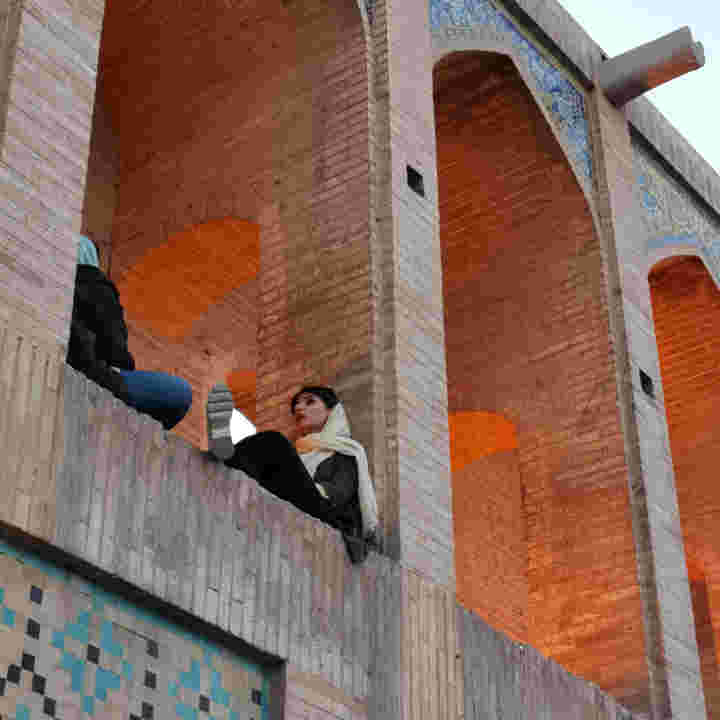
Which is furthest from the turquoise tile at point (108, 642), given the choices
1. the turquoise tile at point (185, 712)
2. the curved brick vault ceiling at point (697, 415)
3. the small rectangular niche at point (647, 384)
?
the curved brick vault ceiling at point (697, 415)

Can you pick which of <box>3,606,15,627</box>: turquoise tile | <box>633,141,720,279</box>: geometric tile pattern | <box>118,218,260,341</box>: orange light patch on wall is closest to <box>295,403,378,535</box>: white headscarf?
<box>3,606,15,627</box>: turquoise tile

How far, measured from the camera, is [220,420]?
16.3 feet

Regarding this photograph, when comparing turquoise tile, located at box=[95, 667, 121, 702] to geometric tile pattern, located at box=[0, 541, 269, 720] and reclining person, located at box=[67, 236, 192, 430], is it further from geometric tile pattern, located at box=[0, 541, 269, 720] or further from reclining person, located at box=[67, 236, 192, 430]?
reclining person, located at box=[67, 236, 192, 430]

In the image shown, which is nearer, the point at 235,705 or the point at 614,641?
the point at 235,705

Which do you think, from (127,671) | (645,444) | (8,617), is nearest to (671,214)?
(645,444)

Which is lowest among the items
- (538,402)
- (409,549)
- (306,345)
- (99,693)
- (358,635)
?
(99,693)

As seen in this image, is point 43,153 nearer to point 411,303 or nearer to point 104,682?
point 104,682

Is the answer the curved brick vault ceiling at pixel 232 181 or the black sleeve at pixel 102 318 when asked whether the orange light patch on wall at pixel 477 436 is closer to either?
the curved brick vault ceiling at pixel 232 181

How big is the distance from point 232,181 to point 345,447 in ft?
6.54

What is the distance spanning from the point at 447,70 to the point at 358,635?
3944 millimetres

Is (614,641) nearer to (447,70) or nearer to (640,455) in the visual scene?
(640,455)

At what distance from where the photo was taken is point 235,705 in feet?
16.9

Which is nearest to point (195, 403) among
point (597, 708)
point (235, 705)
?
point (597, 708)

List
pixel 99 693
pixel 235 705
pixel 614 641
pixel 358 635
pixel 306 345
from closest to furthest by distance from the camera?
pixel 99 693
pixel 235 705
pixel 358 635
pixel 306 345
pixel 614 641
